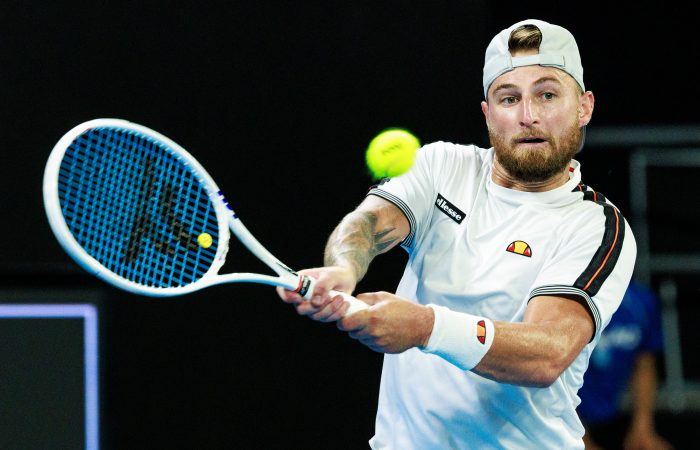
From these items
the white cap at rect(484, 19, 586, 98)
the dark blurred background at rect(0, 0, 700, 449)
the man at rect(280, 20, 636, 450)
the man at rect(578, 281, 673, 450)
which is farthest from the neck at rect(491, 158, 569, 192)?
the man at rect(578, 281, 673, 450)

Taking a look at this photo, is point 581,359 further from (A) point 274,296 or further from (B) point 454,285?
(A) point 274,296

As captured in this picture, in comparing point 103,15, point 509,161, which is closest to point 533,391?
point 509,161

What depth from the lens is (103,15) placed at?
14.1ft

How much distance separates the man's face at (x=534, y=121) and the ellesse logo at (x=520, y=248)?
0.20m

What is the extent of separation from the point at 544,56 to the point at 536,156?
0.88 ft

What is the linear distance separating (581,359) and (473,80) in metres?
1.77

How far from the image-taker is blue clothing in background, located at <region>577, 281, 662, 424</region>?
491cm

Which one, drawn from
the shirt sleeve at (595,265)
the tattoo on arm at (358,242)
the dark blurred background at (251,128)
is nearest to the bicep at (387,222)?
the tattoo on arm at (358,242)

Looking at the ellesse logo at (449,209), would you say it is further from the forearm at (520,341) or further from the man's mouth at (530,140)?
the forearm at (520,341)

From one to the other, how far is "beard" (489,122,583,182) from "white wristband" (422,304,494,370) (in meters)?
0.63

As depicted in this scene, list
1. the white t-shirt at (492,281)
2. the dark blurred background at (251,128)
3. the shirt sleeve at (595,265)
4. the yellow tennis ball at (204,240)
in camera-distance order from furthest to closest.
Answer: the dark blurred background at (251,128) < the white t-shirt at (492,281) < the shirt sleeve at (595,265) < the yellow tennis ball at (204,240)

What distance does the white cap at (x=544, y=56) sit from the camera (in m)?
3.07

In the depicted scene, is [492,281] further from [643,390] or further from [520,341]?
[643,390]

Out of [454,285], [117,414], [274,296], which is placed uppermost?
[454,285]
